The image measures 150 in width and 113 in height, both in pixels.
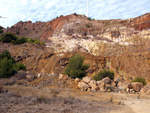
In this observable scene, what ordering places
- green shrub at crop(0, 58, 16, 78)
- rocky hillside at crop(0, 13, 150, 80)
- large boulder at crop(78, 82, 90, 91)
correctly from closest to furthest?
large boulder at crop(78, 82, 90, 91) < green shrub at crop(0, 58, 16, 78) < rocky hillside at crop(0, 13, 150, 80)

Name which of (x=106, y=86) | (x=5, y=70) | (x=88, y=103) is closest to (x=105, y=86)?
(x=106, y=86)

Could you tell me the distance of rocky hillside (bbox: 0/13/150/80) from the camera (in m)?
29.6

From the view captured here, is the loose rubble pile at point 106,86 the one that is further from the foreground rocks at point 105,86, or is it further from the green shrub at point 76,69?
the green shrub at point 76,69

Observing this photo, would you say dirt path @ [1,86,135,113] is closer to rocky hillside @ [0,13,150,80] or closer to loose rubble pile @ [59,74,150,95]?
loose rubble pile @ [59,74,150,95]

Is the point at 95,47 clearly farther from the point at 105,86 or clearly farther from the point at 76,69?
the point at 105,86

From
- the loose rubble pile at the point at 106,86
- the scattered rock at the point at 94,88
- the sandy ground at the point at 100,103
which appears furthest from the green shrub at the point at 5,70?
the scattered rock at the point at 94,88

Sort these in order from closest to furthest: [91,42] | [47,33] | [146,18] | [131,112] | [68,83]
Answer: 1. [131,112]
2. [68,83]
3. [91,42]
4. [146,18]
5. [47,33]

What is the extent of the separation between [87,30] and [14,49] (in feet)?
76.7

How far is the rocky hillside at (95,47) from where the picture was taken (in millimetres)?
29609

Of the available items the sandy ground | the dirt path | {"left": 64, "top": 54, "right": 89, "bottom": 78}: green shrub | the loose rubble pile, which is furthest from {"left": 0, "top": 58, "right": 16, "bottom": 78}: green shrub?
{"left": 64, "top": 54, "right": 89, "bottom": 78}: green shrub

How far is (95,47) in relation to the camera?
3769cm

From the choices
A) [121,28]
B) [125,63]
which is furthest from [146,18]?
[125,63]

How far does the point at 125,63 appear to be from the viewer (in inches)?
1171

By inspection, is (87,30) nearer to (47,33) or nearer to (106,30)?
(106,30)
